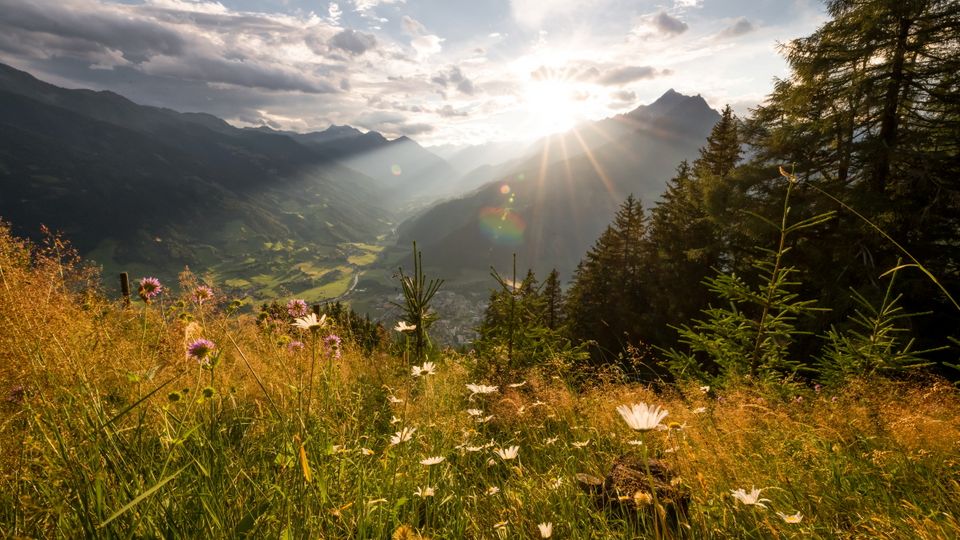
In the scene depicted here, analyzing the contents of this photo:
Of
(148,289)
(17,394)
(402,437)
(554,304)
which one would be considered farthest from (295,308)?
(554,304)

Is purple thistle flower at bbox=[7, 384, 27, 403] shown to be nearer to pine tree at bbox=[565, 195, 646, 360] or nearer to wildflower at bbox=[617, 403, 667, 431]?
wildflower at bbox=[617, 403, 667, 431]

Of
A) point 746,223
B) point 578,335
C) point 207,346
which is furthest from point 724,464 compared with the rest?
point 578,335

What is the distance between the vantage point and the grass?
1.54 meters

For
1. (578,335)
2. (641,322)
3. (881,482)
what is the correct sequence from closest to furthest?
(881,482), (641,322), (578,335)

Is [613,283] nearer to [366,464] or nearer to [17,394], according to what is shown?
[366,464]

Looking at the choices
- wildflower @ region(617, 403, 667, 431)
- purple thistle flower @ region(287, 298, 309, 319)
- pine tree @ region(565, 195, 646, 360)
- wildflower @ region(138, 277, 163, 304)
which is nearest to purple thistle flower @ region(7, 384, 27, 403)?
wildflower @ region(138, 277, 163, 304)

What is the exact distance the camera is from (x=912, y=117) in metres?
10.8

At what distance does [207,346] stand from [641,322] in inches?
922

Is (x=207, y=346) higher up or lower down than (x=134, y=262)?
higher up

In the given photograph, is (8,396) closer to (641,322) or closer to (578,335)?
(641,322)

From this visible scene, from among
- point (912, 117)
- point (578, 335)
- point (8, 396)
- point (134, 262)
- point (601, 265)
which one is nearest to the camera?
point (8, 396)

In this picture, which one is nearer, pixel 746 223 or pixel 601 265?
pixel 746 223

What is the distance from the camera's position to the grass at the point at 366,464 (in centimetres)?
154

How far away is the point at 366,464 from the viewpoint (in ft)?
7.78
